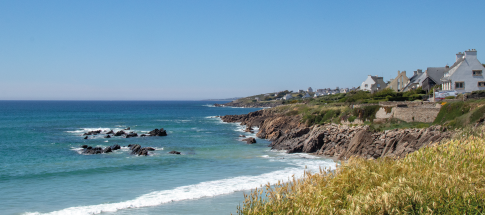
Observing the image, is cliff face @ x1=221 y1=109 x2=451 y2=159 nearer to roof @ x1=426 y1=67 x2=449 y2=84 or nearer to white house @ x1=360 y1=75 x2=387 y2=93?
roof @ x1=426 y1=67 x2=449 y2=84

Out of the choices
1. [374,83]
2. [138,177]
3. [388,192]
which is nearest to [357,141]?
[138,177]

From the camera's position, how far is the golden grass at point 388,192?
7.66 meters

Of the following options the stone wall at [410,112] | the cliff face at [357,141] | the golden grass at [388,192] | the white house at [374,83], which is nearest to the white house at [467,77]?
the stone wall at [410,112]

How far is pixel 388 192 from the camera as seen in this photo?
8383 millimetres

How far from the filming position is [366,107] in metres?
35.9

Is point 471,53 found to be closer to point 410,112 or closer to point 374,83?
point 410,112

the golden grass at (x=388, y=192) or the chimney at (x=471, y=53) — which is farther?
the chimney at (x=471, y=53)

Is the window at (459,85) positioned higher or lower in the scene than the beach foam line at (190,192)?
higher

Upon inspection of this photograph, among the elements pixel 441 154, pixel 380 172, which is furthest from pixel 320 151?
pixel 380 172

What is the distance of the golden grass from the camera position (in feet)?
25.1

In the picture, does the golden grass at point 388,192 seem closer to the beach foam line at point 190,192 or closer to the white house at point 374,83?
the beach foam line at point 190,192

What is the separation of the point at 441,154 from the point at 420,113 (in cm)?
2028

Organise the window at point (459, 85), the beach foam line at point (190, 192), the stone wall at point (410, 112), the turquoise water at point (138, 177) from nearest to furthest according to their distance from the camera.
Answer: the beach foam line at point (190, 192), the turquoise water at point (138, 177), the stone wall at point (410, 112), the window at point (459, 85)

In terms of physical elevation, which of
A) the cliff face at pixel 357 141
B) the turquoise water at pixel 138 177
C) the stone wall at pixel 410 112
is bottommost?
the turquoise water at pixel 138 177
